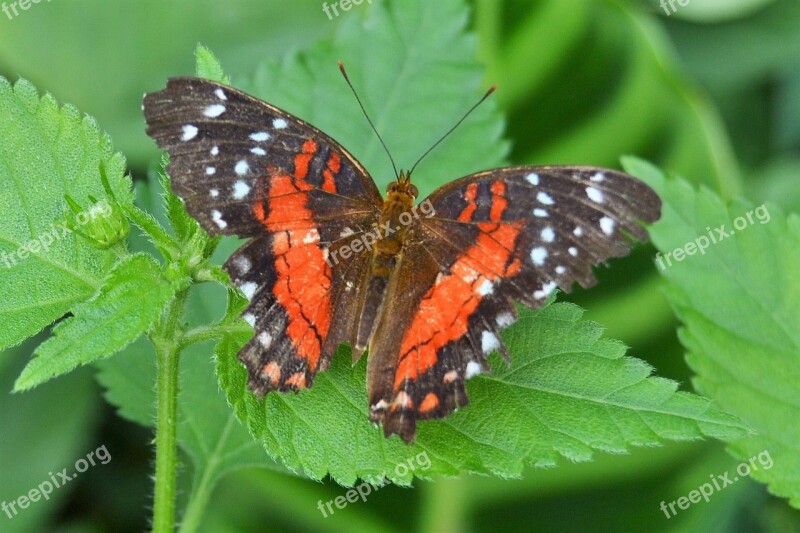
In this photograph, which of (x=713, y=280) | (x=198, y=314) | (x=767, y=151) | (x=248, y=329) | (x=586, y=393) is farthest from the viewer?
(x=767, y=151)

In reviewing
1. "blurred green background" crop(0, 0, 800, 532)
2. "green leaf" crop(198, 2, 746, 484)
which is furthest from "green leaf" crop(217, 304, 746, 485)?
"blurred green background" crop(0, 0, 800, 532)

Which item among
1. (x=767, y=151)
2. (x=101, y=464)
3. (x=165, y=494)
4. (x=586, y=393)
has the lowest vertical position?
(x=586, y=393)

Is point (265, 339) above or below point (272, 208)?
below

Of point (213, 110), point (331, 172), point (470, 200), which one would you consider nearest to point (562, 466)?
point (470, 200)

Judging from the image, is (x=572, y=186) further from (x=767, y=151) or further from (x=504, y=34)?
(x=767, y=151)

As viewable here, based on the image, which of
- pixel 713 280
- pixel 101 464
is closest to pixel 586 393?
pixel 713 280

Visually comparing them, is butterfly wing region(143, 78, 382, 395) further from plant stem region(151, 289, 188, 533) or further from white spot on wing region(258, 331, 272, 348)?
plant stem region(151, 289, 188, 533)

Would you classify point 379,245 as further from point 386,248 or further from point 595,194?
point 595,194

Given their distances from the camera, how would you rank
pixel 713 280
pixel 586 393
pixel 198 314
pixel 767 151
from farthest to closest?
pixel 767 151, pixel 198 314, pixel 713 280, pixel 586 393
